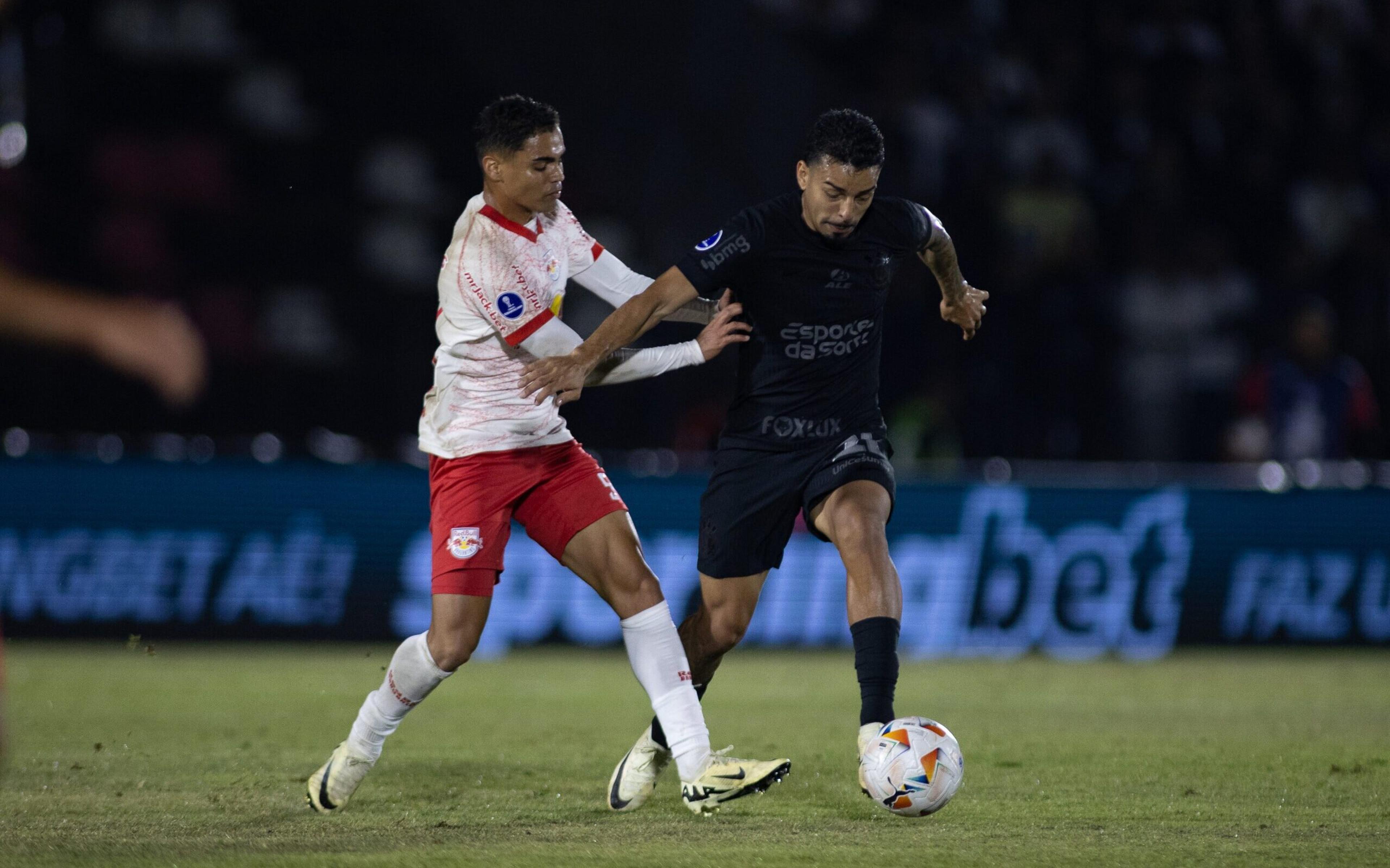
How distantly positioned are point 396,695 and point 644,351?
1.47 meters

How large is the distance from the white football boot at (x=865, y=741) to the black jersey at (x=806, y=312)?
3.46ft

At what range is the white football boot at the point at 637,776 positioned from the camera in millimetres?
5461

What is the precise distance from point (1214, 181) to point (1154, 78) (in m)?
1.31

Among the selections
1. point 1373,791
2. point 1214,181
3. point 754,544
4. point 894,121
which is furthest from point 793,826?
point 1214,181

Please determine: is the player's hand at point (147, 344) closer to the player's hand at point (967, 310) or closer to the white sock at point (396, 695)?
the white sock at point (396, 695)

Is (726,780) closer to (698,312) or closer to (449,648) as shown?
(449,648)

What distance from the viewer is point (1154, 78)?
16.1 meters

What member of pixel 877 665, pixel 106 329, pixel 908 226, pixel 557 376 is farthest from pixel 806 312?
pixel 106 329

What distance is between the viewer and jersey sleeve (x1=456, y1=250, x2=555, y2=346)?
5.41 m

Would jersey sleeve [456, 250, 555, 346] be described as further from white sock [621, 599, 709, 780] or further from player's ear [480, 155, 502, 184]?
white sock [621, 599, 709, 780]

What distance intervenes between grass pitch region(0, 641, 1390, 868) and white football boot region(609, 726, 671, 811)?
10 cm

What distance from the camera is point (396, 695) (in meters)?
5.52

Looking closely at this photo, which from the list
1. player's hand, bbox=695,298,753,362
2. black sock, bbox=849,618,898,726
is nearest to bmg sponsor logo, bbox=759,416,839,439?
player's hand, bbox=695,298,753,362

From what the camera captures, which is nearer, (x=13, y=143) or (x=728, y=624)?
(x=728, y=624)
